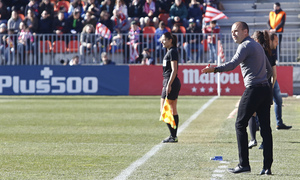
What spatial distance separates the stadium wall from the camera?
2356cm

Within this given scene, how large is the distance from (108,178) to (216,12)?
688 inches

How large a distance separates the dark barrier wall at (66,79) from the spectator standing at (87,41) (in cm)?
61

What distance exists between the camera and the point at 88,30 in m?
24.1

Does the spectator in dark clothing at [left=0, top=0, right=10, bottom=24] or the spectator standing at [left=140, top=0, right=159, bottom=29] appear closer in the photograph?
the spectator standing at [left=140, top=0, right=159, bottom=29]

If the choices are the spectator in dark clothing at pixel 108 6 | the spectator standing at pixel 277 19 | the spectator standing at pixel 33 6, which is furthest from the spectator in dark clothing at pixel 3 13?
the spectator standing at pixel 277 19

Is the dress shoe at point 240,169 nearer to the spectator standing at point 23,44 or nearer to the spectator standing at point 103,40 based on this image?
the spectator standing at point 103,40

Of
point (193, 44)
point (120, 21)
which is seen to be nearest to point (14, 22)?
point (120, 21)

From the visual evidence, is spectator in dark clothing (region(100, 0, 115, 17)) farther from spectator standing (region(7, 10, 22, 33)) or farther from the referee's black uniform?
the referee's black uniform

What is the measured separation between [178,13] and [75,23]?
4116 mm

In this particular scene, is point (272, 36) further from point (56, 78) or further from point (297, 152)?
point (56, 78)

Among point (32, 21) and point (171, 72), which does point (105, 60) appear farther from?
point (171, 72)

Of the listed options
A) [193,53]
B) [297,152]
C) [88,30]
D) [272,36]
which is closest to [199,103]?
[193,53]

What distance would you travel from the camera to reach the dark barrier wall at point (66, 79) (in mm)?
23812

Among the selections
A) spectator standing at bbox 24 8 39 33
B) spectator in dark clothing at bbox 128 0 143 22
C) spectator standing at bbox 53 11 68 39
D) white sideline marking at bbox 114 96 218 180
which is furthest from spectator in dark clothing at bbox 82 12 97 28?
white sideline marking at bbox 114 96 218 180
